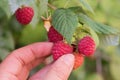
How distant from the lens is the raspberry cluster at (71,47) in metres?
1.20

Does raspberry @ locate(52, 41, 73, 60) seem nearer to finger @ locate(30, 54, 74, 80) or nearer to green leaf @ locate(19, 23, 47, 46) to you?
finger @ locate(30, 54, 74, 80)

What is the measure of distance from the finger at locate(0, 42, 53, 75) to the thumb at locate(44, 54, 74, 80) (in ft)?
0.45

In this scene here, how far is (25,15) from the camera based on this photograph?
1.29 meters

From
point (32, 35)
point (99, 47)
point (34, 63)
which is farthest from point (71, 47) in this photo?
point (99, 47)

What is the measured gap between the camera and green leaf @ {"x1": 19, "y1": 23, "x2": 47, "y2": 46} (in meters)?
2.33

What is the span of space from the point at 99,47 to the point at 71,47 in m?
1.32

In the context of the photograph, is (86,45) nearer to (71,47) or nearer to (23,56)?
(71,47)

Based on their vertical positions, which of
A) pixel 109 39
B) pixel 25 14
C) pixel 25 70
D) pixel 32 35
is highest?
pixel 25 14

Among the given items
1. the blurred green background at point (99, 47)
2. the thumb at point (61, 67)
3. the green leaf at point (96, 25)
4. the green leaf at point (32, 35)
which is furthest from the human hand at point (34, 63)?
the green leaf at point (32, 35)

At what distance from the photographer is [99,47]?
2.52m

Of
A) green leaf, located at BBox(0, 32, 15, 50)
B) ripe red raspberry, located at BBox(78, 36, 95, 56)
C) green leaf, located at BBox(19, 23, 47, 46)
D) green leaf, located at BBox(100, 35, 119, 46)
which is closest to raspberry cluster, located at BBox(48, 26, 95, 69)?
ripe red raspberry, located at BBox(78, 36, 95, 56)

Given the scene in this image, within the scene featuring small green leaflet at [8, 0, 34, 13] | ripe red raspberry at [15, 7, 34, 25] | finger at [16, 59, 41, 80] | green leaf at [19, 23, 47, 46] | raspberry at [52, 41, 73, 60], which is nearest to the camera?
small green leaflet at [8, 0, 34, 13]

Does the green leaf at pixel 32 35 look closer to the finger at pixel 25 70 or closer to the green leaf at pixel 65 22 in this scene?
the finger at pixel 25 70

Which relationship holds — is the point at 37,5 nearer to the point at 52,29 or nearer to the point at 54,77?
the point at 52,29
